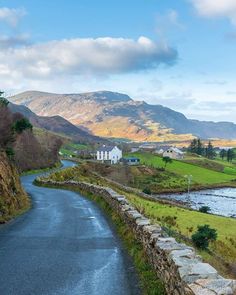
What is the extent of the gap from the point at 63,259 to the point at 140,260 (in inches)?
112

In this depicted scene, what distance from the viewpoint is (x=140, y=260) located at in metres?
15.9

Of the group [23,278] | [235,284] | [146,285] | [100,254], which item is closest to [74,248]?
[100,254]

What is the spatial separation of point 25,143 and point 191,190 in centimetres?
6916

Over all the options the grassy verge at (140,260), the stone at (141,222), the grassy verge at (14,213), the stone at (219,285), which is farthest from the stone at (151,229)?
the grassy verge at (14,213)

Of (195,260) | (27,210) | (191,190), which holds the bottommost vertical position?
(191,190)

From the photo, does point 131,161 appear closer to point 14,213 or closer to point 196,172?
point 196,172

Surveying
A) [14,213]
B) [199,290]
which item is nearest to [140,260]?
[199,290]

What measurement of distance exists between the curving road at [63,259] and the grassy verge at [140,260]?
28cm

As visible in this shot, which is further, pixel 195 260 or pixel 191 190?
pixel 191 190

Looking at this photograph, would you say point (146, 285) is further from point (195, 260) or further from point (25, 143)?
point (25, 143)

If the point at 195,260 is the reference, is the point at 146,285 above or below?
below

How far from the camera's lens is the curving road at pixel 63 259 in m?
13.1

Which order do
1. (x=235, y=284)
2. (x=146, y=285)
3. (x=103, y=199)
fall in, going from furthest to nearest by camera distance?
(x=103, y=199) < (x=146, y=285) < (x=235, y=284)

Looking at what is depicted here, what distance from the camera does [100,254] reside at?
58.4ft
